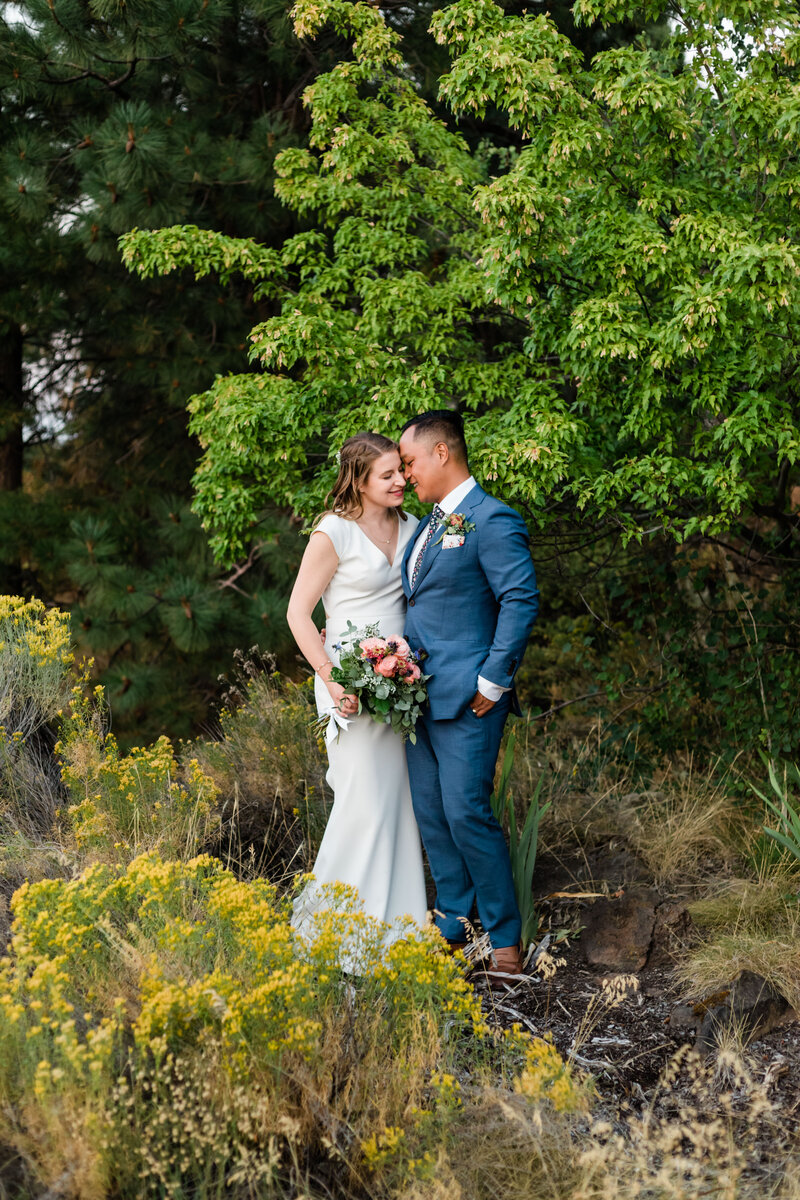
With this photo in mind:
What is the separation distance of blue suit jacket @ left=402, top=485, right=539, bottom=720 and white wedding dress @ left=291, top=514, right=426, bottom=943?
0.61 feet

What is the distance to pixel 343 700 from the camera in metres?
3.87

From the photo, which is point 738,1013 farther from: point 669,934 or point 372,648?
point 372,648

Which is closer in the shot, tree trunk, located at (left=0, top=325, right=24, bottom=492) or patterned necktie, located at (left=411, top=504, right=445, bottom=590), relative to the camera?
patterned necktie, located at (left=411, top=504, right=445, bottom=590)

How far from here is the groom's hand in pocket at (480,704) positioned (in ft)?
12.4

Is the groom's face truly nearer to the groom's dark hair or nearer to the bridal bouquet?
the groom's dark hair

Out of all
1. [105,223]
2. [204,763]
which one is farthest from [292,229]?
[204,763]

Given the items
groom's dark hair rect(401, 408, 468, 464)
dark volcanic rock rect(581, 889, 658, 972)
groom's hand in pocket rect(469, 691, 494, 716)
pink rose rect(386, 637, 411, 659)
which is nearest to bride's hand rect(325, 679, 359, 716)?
pink rose rect(386, 637, 411, 659)

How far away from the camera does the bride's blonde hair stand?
398 cm

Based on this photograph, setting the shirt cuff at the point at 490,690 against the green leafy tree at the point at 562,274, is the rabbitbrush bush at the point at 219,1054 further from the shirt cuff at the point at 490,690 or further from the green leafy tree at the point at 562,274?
the green leafy tree at the point at 562,274

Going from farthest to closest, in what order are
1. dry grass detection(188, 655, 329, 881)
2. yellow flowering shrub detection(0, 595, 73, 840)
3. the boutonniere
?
dry grass detection(188, 655, 329, 881) → yellow flowering shrub detection(0, 595, 73, 840) → the boutonniere

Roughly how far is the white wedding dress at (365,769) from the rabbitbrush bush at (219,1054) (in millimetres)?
902

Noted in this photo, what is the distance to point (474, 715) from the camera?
Answer: 152 inches

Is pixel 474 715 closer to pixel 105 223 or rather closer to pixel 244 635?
pixel 244 635

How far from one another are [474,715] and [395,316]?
8.10 feet
